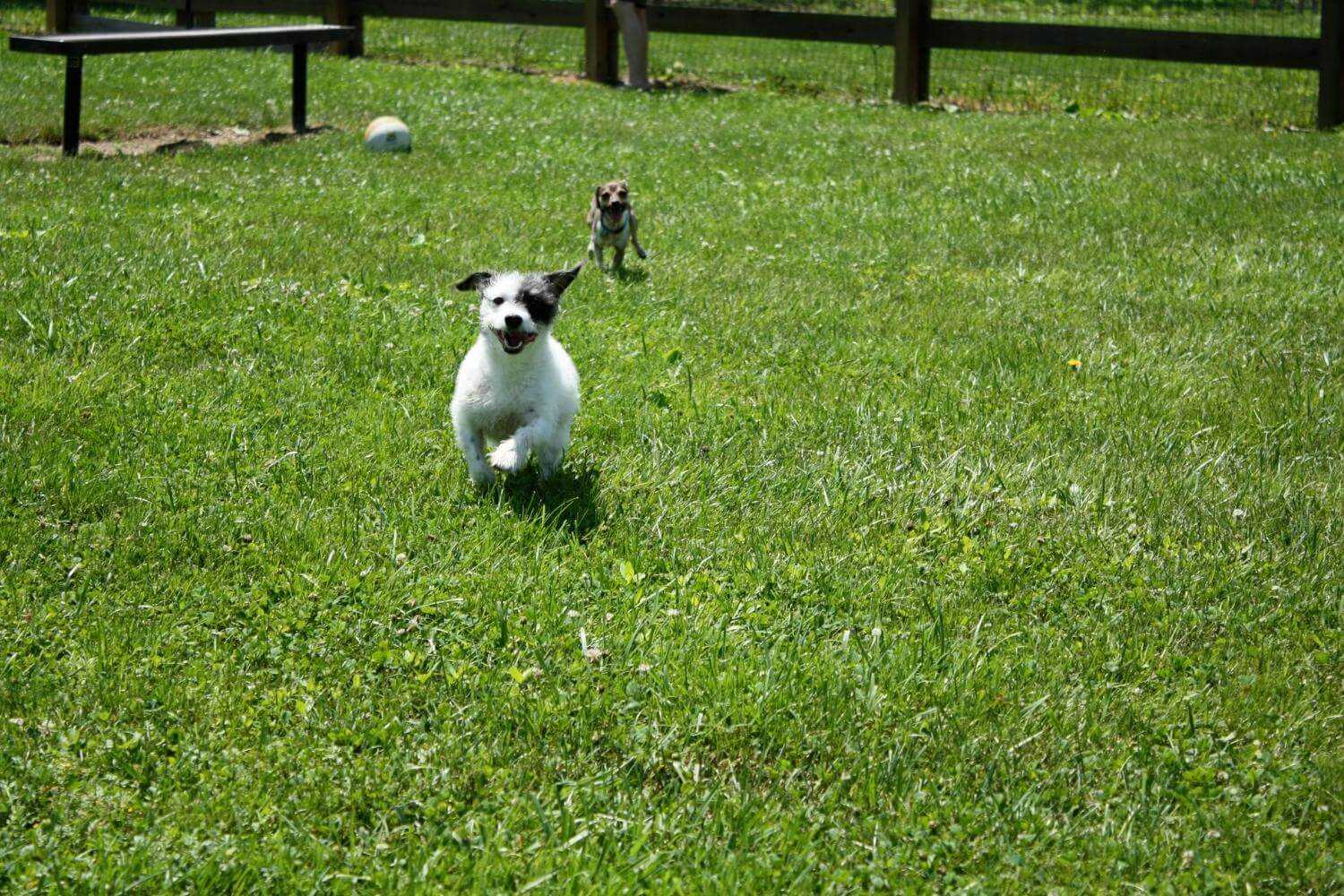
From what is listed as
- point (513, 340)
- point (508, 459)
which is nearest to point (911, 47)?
point (513, 340)

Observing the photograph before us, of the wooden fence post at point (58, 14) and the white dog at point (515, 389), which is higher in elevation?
the wooden fence post at point (58, 14)

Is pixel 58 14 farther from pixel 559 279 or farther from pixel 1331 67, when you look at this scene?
pixel 559 279

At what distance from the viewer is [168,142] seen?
43.0 feet

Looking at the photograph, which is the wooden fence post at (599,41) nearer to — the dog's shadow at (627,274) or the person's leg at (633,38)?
the person's leg at (633,38)

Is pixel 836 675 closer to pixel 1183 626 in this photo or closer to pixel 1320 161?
pixel 1183 626

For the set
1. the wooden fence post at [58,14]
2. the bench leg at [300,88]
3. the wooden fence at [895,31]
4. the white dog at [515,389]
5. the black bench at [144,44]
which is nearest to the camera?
the white dog at [515,389]

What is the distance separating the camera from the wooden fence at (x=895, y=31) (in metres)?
15.9

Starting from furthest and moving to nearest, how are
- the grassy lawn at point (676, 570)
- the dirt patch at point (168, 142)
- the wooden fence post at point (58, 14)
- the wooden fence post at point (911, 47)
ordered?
the wooden fence post at point (58, 14) → the wooden fence post at point (911, 47) → the dirt patch at point (168, 142) → the grassy lawn at point (676, 570)

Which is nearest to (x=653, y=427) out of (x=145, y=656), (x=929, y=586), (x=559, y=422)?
(x=559, y=422)

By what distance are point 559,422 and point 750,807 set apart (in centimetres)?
226

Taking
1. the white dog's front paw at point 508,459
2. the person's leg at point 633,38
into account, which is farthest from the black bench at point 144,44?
the white dog's front paw at point 508,459

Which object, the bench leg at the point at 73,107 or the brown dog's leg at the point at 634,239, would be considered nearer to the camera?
the brown dog's leg at the point at 634,239

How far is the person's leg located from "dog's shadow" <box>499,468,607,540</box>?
1430cm

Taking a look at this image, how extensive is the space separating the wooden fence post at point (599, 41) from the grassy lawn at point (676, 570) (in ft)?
34.2
